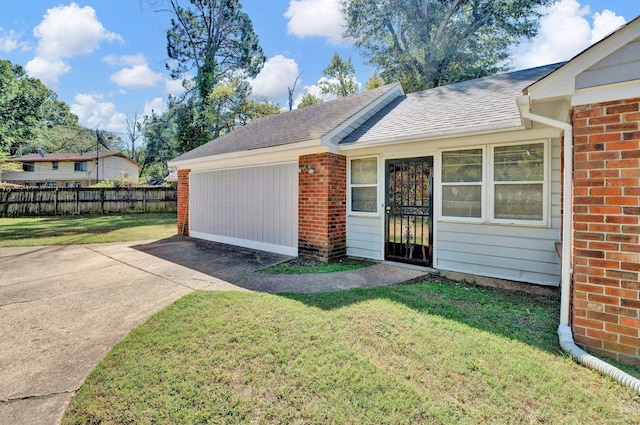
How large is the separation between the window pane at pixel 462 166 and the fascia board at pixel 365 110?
2170 mm

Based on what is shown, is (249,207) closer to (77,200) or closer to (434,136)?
(434,136)

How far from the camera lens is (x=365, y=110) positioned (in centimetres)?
734

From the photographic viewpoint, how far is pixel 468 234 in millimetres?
5340

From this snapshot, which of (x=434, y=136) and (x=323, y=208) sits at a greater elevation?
(x=434, y=136)

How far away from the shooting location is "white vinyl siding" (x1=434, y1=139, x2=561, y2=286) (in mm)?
4559

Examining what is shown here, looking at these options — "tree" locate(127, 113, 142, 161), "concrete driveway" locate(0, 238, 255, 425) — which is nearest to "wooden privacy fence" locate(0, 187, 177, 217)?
"concrete driveway" locate(0, 238, 255, 425)

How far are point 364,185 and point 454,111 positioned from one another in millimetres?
2245

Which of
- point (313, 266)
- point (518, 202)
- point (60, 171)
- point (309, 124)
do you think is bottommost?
point (313, 266)

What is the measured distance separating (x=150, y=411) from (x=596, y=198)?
156 inches

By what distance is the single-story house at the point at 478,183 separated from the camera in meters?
2.63

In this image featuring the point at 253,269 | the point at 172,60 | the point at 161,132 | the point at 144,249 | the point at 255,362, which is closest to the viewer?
the point at 255,362

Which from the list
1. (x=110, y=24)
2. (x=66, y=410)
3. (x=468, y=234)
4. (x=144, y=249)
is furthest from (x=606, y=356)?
(x=110, y=24)

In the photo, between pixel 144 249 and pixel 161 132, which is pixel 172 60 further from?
pixel 144 249

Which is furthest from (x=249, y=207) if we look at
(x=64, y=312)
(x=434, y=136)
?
(x=434, y=136)
